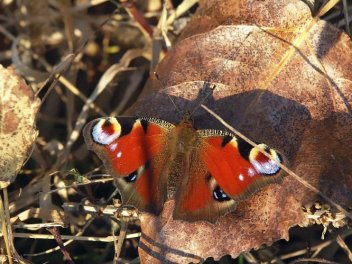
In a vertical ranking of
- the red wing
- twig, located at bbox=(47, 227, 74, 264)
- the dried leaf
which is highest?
the red wing

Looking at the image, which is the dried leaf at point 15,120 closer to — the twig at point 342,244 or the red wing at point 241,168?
the red wing at point 241,168

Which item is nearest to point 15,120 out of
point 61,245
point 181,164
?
point 61,245

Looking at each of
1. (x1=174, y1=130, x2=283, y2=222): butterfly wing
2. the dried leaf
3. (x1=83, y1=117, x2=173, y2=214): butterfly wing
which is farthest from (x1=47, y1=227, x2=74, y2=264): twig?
(x1=174, y1=130, x2=283, y2=222): butterfly wing

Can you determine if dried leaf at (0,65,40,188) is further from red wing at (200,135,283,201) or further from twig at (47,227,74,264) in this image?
red wing at (200,135,283,201)

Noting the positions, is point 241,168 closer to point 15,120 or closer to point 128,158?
point 128,158

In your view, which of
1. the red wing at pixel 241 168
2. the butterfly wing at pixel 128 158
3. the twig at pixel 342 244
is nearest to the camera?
the red wing at pixel 241 168

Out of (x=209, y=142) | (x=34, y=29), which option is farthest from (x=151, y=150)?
(x=34, y=29)

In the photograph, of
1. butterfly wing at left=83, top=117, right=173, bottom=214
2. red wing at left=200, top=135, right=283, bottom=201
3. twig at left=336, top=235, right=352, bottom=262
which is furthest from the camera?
twig at left=336, top=235, right=352, bottom=262

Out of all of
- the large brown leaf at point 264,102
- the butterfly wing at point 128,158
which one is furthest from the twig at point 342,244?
the butterfly wing at point 128,158
